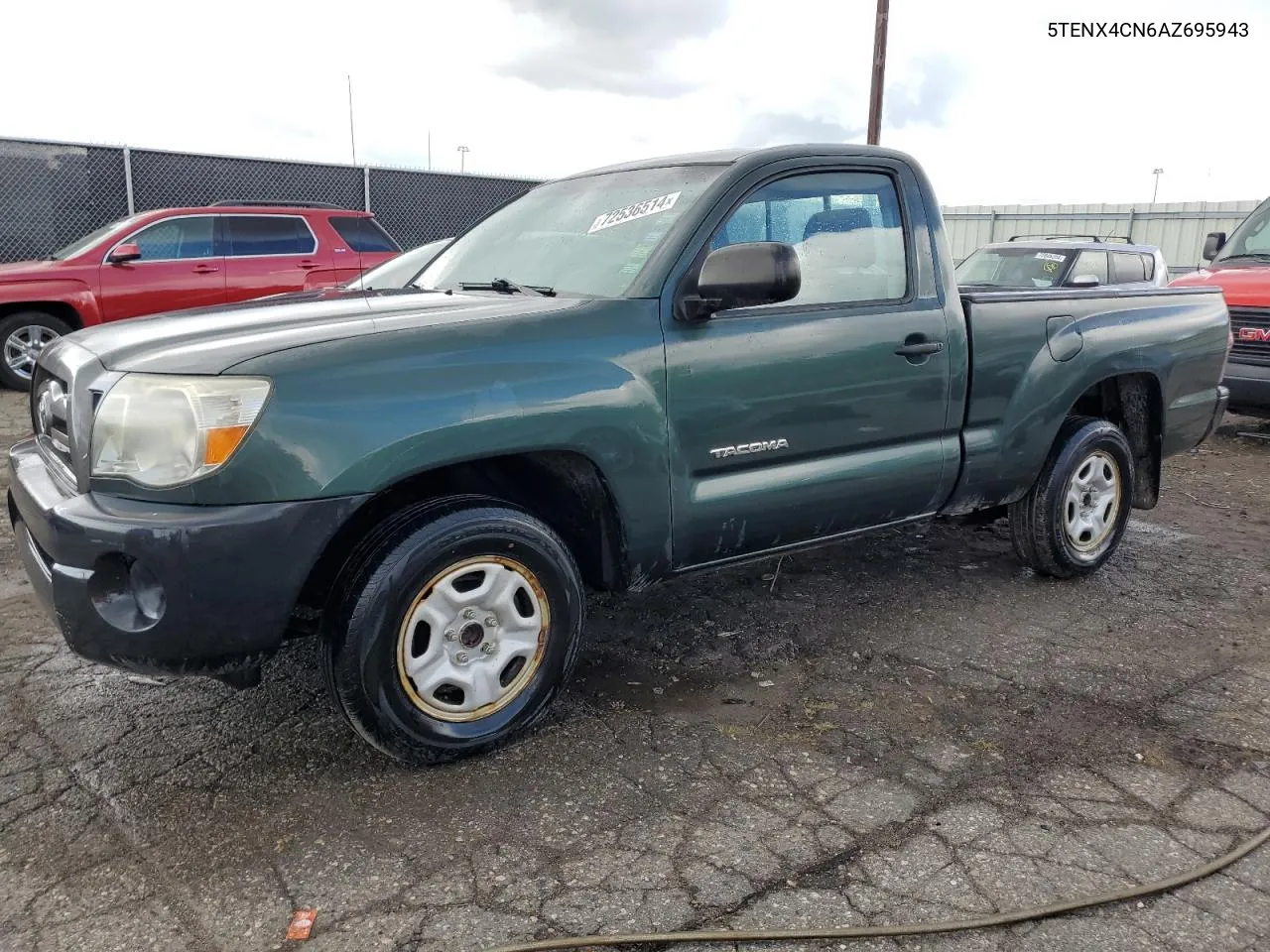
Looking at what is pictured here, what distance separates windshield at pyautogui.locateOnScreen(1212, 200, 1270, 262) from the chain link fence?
7146mm

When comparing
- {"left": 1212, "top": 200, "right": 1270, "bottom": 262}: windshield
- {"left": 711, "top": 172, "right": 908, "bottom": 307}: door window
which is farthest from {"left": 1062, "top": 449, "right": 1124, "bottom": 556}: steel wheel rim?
{"left": 1212, "top": 200, "right": 1270, "bottom": 262}: windshield

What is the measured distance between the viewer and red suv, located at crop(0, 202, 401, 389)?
9320 millimetres

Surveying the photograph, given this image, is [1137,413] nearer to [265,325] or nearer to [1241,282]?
[265,325]

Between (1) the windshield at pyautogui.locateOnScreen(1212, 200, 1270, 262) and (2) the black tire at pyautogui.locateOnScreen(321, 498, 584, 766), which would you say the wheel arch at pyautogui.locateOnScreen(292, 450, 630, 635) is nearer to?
(2) the black tire at pyautogui.locateOnScreen(321, 498, 584, 766)

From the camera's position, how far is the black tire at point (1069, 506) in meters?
4.39

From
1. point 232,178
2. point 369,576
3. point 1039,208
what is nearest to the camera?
point 369,576

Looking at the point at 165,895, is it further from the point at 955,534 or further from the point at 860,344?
the point at 955,534

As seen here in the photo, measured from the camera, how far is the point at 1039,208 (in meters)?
25.8

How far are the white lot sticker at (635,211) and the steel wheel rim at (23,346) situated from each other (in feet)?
25.4

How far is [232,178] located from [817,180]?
11660 millimetres

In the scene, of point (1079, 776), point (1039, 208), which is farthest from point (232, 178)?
point (1039, 208)

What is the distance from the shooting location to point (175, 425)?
8.15ft

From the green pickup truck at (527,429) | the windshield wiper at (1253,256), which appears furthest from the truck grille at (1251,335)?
the green pickup truck at (527,429)

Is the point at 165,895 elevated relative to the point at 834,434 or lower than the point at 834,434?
lower
